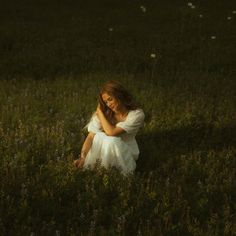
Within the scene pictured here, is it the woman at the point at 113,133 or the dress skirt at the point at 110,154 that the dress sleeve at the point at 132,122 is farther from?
the dress skirt at the point at 110,154

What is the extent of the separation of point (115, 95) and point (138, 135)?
1399mm

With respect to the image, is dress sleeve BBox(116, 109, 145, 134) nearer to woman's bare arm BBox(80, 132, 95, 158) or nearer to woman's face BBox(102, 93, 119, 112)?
woman's face BBox(102, 93, 119, 112)

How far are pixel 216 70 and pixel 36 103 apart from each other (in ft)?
13.5

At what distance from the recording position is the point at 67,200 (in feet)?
18.4

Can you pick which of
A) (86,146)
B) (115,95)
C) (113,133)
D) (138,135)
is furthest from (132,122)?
(138,135)

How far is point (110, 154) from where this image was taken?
6258 mm

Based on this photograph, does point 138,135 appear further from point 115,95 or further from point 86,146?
point 115,95

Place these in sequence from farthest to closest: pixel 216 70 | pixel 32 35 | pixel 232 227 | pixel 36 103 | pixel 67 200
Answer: pixel 32 35
pixel 216 70
pixel 36 103
pixel 67 200
pixel 232 227

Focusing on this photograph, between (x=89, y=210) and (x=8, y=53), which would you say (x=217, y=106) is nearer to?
(x=89, y=210)

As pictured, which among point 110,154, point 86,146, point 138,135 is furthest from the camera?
point 138,135

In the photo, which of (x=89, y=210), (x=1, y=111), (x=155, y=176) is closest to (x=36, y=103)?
(x=1, y=111)

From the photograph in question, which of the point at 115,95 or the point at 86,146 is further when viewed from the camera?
the point at 86,146

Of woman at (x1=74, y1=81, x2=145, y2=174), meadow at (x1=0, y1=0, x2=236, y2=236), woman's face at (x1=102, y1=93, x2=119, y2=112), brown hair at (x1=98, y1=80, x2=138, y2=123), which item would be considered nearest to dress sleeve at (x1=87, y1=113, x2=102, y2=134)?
woman at (x1=74, y1=81, x2=145, y2=174)

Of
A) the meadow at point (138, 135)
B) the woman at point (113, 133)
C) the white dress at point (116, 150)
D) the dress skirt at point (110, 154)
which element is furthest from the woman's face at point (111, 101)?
the meadow at point (138, 135)
